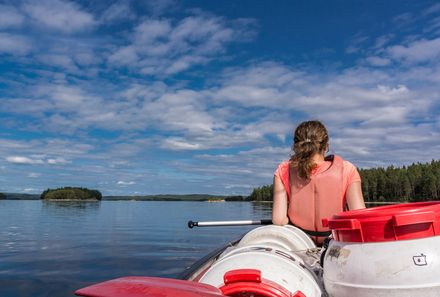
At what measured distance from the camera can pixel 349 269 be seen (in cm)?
257

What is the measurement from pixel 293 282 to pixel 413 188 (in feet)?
437

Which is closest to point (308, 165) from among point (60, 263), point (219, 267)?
point (219, 267)

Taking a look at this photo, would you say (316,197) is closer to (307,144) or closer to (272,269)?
(307,144)

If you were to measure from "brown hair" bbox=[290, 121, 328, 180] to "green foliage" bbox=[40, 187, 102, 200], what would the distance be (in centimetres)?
14984

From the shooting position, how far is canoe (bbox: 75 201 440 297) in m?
2.35

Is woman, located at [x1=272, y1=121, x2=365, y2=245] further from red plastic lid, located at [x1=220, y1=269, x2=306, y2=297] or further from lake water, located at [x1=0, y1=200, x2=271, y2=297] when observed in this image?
lake water, located at [x1=0, y1=200, x2=271, y2=297]

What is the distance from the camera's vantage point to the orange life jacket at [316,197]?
4723 millimetres

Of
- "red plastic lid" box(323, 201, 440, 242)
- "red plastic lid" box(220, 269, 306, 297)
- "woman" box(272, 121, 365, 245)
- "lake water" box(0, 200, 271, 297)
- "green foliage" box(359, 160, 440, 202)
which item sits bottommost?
"lake water" box(0, 200, 271, 297)

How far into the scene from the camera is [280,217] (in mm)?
4891

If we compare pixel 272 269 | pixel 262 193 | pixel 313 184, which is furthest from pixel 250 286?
pixel 262 193

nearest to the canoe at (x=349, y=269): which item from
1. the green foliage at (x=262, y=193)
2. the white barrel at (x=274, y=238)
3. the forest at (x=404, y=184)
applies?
the white barrel at (x=274, y=238)

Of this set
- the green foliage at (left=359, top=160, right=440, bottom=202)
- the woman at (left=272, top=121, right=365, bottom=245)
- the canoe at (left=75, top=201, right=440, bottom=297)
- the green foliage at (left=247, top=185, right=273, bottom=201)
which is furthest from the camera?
the green foliage at (left=247, top=185, right=273, bottom=201)

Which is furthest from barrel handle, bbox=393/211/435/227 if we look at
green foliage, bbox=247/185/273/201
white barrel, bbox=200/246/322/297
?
green foliage, bbox=247/185/273/201

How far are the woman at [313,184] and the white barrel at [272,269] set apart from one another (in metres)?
1.87
